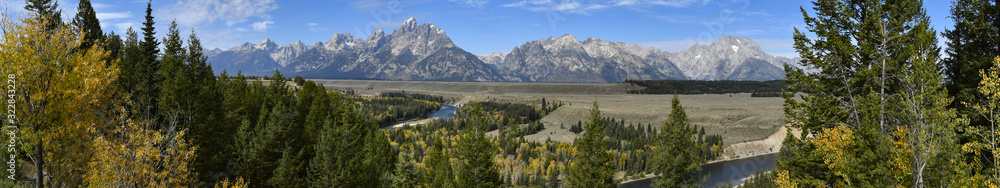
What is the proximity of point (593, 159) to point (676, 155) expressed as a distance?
20.6ft

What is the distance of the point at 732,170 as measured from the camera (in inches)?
4520

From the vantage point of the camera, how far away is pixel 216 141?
37188mm

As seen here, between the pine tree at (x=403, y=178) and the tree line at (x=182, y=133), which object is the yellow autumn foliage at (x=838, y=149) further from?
the pine tree at (x=403, y=178)

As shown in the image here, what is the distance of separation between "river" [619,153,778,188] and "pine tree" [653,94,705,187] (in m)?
65.7

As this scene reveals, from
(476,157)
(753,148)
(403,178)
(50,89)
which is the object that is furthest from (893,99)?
(753,148)

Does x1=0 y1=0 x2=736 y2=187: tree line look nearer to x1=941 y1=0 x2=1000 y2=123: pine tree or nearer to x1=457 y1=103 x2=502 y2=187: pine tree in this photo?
x1=457 y1=103 x2=502 y2=187: pine tree

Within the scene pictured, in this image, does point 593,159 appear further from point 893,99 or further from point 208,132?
point 208,132

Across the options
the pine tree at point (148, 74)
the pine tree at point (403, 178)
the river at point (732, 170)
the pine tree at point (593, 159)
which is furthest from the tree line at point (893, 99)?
the river at point (732, 170)

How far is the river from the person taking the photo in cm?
9957

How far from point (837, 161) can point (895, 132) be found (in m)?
2.53

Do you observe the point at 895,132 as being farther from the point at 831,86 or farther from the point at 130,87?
the point at 130,87

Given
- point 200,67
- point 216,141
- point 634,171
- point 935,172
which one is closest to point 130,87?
point 216,141

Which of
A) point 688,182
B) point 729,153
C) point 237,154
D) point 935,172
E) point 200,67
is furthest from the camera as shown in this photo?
point 729,153

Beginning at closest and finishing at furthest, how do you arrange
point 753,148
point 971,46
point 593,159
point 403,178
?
point 971,46
point 593,159
point 403,178
point 753,148
